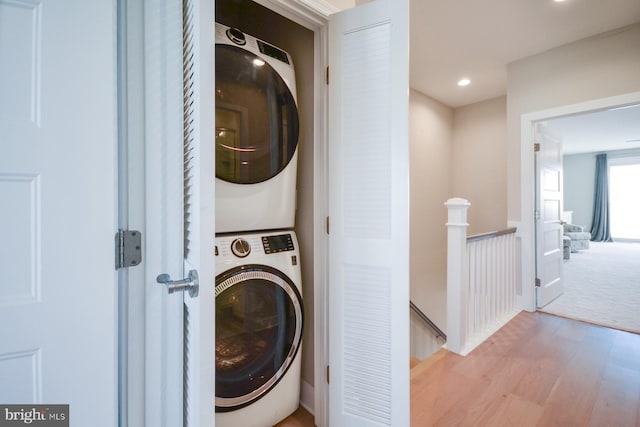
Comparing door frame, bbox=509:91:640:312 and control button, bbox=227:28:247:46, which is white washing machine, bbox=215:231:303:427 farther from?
door frame, bbox=509:91:640:312

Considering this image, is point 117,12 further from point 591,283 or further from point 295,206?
point 591,283

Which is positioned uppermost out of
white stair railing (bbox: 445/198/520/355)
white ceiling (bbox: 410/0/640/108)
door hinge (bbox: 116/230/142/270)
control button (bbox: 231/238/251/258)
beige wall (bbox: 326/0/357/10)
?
white ceiling (bbox: 410/0/640/108)

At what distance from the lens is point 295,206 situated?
1.57m

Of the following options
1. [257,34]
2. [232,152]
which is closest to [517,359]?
[232,152]

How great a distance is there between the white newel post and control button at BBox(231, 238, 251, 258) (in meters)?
1.56

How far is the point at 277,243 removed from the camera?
4.64ft

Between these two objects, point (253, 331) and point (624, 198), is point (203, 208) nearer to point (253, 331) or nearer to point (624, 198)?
point (253, 331)

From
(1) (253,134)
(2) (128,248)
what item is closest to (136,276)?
(2) (128,248)

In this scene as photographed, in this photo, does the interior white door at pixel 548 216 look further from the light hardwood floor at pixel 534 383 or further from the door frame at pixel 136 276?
the door frame at pixel 136 276

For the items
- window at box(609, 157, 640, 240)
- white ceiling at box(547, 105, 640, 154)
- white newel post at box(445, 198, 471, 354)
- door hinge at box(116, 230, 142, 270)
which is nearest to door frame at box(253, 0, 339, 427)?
door hinge at box(116, 230, 142, 270)

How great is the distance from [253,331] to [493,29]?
3125mm

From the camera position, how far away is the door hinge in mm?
815

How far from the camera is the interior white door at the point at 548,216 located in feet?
9.85

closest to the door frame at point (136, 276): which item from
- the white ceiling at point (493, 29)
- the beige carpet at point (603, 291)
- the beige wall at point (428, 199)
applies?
the white ceiling at point (493, 29)
